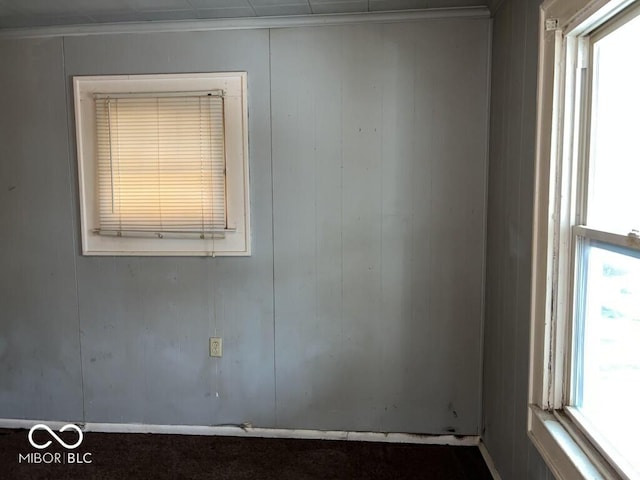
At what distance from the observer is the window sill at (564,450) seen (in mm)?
1182

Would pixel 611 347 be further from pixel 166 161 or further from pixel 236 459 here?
pixel 166 161

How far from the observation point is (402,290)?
222 centimetres

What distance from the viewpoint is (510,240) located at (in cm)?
181

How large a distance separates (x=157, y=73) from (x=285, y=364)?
1.71 metres

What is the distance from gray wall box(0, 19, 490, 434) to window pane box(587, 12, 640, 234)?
823 millimetres

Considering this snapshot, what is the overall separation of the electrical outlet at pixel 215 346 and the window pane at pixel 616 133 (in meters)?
1.84

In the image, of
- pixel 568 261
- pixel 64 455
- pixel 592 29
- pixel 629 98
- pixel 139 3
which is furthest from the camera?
pixel 64 455

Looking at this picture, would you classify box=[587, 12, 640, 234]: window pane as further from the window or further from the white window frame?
the window

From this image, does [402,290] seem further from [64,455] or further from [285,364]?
[64,455]

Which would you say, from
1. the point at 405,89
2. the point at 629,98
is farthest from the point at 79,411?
the point at 629,98

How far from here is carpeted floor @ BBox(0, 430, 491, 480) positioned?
6.68ft

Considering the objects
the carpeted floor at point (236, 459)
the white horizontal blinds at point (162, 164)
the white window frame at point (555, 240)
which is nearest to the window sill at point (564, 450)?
the white window frame at point (555, 240)

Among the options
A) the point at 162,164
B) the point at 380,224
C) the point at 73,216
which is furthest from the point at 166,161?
the point at 380,224

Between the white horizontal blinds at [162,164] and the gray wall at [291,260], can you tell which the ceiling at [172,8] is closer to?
the gray wall at [291,260]
